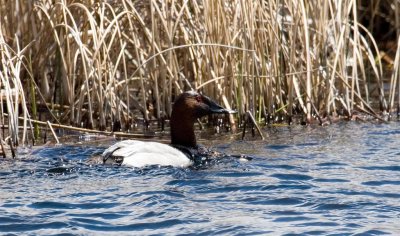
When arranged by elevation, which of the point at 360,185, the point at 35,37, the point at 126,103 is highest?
the point at 35,37

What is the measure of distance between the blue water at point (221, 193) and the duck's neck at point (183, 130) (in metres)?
0.31

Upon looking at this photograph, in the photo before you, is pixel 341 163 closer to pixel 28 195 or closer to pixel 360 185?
pixel 360 185

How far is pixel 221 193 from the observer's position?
6758mm

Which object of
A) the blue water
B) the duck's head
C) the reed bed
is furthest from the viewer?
the reed bed

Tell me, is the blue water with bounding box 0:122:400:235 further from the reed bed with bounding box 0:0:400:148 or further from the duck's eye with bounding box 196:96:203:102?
the reed bed with bounding box 0:0:400:148

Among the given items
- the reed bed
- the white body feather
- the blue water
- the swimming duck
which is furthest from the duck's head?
the white body feather

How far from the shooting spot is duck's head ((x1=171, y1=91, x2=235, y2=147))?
341 inches

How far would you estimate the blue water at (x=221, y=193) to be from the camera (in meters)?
5.84

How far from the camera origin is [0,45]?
8.05 metres

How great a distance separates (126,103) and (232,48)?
4.22 feet

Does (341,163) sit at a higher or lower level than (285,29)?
lower

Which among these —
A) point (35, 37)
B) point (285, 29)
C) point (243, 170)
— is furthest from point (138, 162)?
point (285, 29)

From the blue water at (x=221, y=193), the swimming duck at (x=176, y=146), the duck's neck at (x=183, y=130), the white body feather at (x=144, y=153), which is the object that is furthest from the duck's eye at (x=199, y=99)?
the white body feather at (x=144, y=153)

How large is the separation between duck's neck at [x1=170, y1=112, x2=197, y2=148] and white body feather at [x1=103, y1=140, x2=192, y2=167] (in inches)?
25.0
